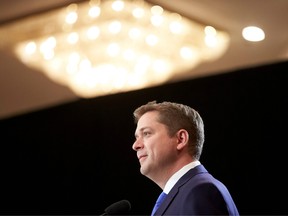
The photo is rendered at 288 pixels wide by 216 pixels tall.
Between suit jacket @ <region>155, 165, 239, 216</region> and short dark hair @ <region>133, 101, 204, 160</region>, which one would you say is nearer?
suit jacket @ <region>155, 165, 239, 216</region>

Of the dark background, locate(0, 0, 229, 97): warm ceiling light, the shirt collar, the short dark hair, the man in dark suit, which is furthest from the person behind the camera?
the dark background

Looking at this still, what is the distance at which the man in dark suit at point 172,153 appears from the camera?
1.82m

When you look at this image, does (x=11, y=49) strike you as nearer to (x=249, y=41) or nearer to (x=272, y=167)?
(x=249, y=41)

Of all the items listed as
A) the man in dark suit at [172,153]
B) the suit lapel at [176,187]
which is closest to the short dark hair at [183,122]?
the man in dark suit at [172,153]

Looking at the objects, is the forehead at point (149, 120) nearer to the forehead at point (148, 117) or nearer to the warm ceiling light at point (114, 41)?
the forehead at point (148, 117)

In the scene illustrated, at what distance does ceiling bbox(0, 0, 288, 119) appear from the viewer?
129 inches

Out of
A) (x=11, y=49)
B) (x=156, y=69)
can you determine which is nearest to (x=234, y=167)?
(x=156, y=69)

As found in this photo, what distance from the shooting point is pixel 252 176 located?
3.64 metres

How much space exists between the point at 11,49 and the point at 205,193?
92.3 inches

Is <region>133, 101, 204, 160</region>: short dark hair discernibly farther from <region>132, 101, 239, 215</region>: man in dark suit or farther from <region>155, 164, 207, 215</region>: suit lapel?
<region>155, 164, 207, 215</region>: suit lapel

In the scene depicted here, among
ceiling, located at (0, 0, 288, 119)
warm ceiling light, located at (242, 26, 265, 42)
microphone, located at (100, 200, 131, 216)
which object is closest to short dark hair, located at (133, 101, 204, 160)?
microphone, located at (100, 200, 131, 216)

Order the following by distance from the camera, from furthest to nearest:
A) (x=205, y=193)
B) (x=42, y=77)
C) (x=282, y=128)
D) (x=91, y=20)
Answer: (x=42, y=77) → (x=282, y=128) → (x=91, y=20) → (x=205, y=193)

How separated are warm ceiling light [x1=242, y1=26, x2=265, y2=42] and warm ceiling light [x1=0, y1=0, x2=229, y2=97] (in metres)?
0.13

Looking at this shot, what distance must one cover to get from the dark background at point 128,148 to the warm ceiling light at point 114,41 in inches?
13.4
